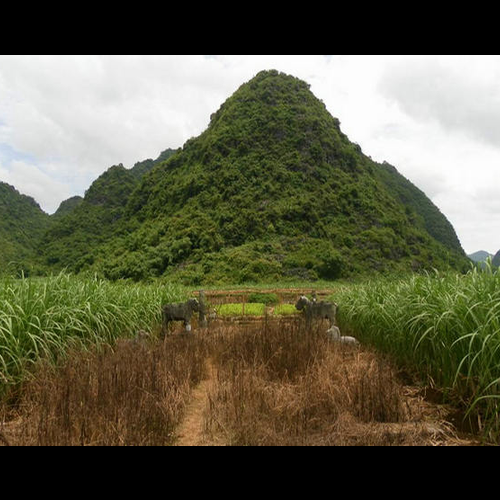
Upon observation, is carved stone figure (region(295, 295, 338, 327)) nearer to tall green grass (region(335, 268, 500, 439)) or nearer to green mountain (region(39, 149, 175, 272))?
tall green grass (region(335, 268, 500, 439))

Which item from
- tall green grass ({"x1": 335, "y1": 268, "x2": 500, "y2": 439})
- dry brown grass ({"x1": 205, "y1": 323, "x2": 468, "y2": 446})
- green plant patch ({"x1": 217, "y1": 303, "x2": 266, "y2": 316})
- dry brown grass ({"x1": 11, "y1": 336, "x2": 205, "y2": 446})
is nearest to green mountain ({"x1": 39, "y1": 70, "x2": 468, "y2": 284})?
green plant patch ({"x1": 217, "y1": 303, "x2": 266, "y2": 316})

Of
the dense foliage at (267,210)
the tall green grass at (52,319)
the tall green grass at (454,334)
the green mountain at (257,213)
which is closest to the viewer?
the tall green grass at (454,334)

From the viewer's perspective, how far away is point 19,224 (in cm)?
4709

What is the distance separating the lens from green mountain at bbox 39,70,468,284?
32.0 meters

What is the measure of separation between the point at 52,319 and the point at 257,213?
108 feet

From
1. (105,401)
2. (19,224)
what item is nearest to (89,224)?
(19,224)

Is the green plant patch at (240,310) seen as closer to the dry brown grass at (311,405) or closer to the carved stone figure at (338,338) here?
the carved stone figure at (338,338)

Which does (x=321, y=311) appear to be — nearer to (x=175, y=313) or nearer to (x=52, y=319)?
(x=175, y=313)

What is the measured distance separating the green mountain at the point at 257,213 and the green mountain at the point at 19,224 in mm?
2561

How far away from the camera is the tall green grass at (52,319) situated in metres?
3.20

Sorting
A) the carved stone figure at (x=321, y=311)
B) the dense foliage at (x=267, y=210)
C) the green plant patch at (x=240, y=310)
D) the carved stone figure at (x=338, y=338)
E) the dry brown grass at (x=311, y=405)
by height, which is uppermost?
the dense foliage at (x=267, y=210)

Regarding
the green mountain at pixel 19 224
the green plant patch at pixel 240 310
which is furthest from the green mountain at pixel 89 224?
the green plant patch at pixel 240 310

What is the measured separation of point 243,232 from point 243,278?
7.49m

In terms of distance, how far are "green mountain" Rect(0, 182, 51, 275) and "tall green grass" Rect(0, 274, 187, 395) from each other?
116ft
